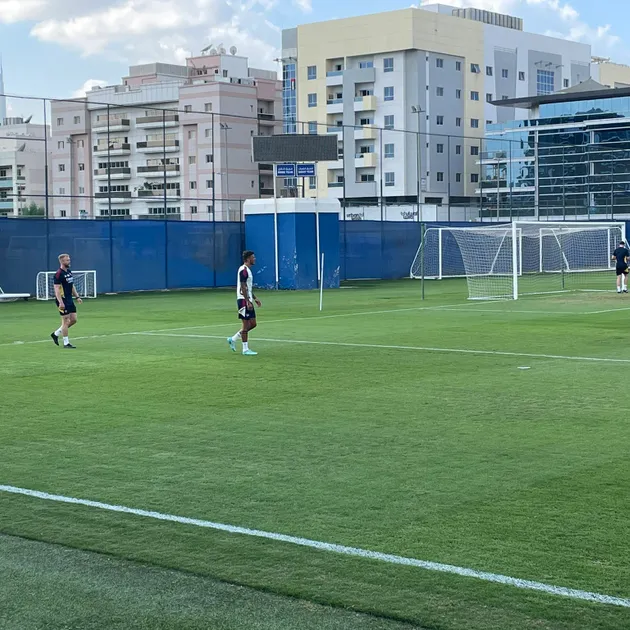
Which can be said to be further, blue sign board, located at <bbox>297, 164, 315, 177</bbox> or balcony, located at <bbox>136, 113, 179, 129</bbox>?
balcony, located at <bbox>136, 113, 179, 129</bbox>

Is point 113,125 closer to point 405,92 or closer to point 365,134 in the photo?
point 365,134

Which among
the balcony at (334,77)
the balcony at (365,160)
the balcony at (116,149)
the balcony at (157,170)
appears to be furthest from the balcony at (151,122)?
the balcony at (365,160)

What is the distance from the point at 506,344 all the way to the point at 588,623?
14340 mm

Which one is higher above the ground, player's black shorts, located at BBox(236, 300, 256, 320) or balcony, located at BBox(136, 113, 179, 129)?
balcony, located at BBox(136, 113, 179, 129)

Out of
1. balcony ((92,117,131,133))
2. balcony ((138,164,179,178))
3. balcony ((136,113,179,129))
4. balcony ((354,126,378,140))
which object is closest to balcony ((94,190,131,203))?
balcony ((138,164,179,178))

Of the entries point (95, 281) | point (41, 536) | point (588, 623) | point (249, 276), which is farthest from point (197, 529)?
point (95, 281)

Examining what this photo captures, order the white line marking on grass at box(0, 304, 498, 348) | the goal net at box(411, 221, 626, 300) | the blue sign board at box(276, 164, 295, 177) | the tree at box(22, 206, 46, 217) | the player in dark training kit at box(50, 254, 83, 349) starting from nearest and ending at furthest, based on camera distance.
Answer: the player in dark training kit at box(50, 254, 83, 349) → the white line marking on grass at box(0, 304, 498, 348) → the blue sign board at box(276, 164, 295, 177) → the goal net at box(411, 221, 626, 300) → the tree at box(22, 206, 46, 217)

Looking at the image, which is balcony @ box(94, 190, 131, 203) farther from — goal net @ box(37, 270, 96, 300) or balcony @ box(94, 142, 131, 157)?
balcony @ box(94, 142, 131, 157)

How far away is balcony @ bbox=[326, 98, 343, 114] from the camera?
10756cm

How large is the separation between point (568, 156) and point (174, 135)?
41.6 m

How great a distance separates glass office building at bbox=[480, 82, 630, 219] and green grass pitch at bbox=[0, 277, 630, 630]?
58559 millimetres

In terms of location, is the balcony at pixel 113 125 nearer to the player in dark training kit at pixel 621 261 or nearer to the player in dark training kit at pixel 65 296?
the player in dark training kit at pixel 621 261

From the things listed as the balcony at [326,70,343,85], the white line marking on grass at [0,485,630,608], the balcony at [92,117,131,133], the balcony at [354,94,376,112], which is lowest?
the white line marking on grass at [0,485,630,608]

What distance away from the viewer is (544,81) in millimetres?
117000
